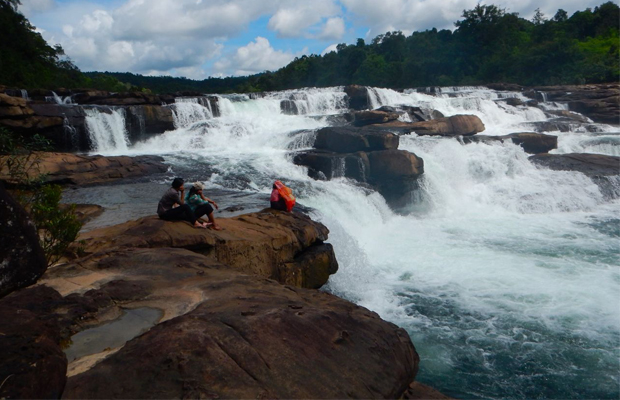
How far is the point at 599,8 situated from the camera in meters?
42.0

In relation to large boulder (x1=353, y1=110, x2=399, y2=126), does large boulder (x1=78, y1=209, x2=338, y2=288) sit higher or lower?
lower

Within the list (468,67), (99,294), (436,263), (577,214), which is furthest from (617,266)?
(468,67)

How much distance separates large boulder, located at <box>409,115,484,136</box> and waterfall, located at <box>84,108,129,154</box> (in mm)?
9138

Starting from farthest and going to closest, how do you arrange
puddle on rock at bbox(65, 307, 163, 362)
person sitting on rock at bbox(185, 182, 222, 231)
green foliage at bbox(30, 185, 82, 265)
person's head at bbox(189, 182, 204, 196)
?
person's head at bbox(189, 182, 204, 196)
person sitting on rock at bbox(185, 182, 222, 231)
green foliage at bbox(30, 185, 82, 265)
puddle on rock at bbox(65, 307, 163, 362)

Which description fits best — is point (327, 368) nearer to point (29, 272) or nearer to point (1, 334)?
point (1, 334)

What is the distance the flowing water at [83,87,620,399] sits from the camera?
5.41 m

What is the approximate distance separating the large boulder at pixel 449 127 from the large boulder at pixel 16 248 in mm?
13587

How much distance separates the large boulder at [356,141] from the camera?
1296 cm

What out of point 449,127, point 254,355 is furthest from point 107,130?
point 254,355

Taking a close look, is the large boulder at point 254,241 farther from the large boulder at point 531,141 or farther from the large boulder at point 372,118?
the large boulder at point 531,141

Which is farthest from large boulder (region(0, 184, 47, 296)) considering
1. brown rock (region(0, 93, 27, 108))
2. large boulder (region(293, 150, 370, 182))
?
brown rock (region(0, 93, 27, 108))

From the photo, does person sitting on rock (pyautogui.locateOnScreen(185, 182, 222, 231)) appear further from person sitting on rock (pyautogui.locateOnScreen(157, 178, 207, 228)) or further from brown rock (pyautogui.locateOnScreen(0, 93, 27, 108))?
brown rock (pyautogui.locateOnScreen(0, 93, 27, 108))

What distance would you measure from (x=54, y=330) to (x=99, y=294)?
108cm

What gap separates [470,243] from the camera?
377 inches
